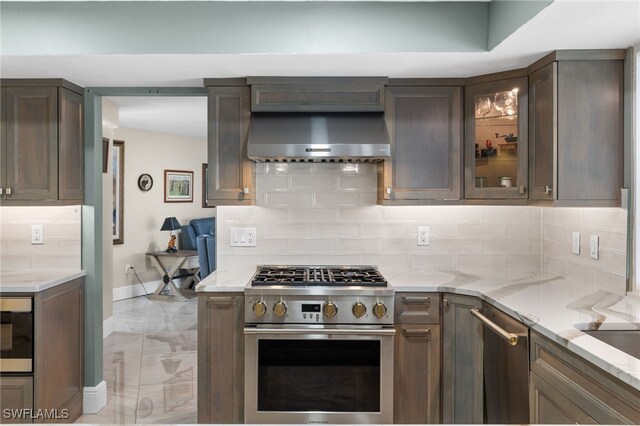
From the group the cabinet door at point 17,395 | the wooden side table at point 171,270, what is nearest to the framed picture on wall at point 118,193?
the wooden side table at point 171,270

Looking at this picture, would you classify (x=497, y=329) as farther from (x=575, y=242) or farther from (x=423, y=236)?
(x=423, y=236)

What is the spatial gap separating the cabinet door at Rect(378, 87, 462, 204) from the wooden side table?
158 inches

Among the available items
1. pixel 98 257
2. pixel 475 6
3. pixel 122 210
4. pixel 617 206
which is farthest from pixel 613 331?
pixel 122 210

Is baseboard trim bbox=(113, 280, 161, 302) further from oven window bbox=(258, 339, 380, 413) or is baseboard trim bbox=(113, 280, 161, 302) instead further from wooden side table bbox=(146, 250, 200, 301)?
oven window bbox=(258, 339, 380, 413)

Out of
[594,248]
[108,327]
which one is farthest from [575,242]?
[108,327]

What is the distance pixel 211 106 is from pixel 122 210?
3.83 metres

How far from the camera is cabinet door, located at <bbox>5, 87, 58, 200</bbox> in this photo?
2848 mm

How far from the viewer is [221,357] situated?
2604 millimetres

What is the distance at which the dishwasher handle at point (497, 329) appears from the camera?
2.02 meters

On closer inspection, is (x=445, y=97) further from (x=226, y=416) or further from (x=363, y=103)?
(x=226, y=416)

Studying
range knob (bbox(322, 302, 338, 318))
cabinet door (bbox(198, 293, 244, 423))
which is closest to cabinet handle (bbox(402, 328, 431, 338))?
range knob (bbox(322, 302, 338, 318))

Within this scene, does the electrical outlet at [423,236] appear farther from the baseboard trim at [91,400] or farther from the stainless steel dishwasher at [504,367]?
the baseboard trim at [91,400]

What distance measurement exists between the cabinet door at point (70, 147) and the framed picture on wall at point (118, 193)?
3.10m

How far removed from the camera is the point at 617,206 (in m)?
2.35
